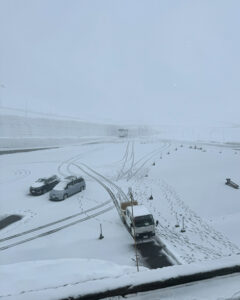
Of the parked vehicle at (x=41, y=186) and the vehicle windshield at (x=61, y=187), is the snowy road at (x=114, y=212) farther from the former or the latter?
the vehicle windshield at (x=61, y=187)

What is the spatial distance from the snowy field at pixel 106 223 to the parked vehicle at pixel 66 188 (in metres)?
0.59

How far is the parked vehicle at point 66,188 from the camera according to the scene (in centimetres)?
2317

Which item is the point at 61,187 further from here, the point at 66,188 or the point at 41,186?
the point at 41,186

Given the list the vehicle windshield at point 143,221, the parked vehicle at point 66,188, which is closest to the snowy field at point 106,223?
the parked vehicle at point 66,188

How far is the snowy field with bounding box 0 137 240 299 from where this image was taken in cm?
1066

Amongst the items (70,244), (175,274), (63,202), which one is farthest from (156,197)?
(175,274)

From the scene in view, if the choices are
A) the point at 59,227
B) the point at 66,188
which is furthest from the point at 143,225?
the point at 66,188

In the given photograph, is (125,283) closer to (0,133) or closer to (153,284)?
(153,284)

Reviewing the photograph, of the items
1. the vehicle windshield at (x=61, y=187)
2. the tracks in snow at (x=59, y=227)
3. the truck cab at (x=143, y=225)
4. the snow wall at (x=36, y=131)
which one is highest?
the snow wall at (x=36, y=131)

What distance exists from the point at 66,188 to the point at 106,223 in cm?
742

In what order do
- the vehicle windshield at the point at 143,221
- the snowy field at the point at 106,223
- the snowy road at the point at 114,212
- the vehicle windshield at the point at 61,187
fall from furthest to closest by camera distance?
the vehicle windshield at the point at 61,187 < the vehicle windshield at the point at 143,221 < the snowy road at the point at 114,212 < the snowy field at the point at 106,223

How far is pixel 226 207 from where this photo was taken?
21.4 m

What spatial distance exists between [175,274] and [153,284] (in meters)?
0.26

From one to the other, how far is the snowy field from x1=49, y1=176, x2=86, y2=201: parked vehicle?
0.59 meters
